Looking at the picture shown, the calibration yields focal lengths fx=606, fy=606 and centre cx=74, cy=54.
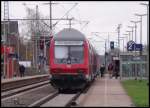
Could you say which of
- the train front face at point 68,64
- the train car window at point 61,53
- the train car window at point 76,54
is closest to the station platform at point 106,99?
the train front face at point 68,64

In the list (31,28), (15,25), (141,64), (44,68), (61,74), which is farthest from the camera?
(15,25)

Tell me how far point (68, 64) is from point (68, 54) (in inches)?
27.3

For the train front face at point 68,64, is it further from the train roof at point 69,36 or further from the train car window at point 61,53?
the train roof at point 69,36

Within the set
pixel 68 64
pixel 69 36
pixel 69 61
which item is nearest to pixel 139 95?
pixel 68 64

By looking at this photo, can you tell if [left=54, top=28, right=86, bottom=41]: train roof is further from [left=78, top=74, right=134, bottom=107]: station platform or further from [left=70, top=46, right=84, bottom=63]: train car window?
[left=78, top=74, right=134, bottom=107]: station platform

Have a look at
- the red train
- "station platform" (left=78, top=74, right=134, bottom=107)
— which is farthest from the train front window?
"station platform" (left=78, top=74, right=134, bottom=107)

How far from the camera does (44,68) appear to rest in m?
95.1

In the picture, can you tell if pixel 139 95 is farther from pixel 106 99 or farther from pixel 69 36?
pixel 69 36

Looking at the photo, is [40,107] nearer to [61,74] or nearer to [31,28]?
[61,74]

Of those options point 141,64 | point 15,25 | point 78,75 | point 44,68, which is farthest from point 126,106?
point 15,25

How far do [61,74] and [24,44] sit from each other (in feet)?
302

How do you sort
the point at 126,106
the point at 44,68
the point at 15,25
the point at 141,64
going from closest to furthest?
the point at 126,106, the point at 141,64, the point at 44,68, the point at 15,25

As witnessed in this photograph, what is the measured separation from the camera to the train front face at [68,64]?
34.1 metres

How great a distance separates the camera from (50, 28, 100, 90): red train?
112 ft
